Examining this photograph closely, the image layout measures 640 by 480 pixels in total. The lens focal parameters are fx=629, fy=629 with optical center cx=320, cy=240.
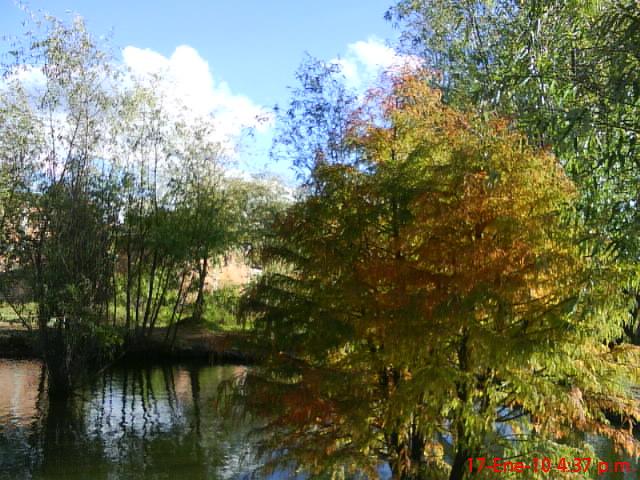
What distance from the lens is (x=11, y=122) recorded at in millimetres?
14836

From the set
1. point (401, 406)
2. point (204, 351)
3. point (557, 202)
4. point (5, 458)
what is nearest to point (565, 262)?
point (557, 202)

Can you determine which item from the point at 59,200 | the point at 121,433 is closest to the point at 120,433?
the point at 121,433

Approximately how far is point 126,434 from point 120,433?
0.17 m

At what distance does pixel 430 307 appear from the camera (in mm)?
6152

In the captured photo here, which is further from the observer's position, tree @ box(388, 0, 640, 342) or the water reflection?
the water reflection

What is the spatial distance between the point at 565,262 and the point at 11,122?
13.5 m

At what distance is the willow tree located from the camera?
5973 mm

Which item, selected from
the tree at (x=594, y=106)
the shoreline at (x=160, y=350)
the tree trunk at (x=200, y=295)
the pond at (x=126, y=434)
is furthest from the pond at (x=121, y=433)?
the tree trunk at (x=200, y=295)

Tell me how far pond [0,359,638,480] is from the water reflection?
2 centimetres

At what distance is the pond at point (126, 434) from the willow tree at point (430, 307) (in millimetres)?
1215

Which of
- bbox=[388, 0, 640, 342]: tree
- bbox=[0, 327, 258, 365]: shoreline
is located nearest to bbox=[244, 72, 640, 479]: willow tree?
bbox=[388, 0, 640, 342]: tree

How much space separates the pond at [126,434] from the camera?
32.7 feet
